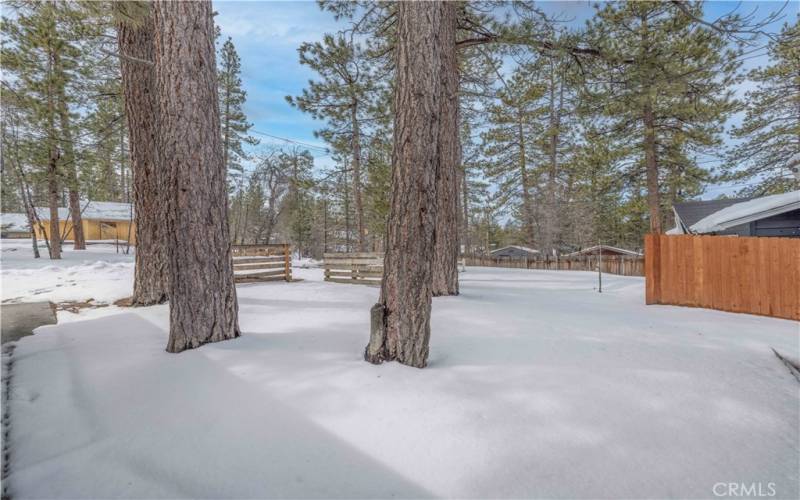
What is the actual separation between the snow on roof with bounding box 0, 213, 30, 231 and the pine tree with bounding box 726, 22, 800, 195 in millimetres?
41280

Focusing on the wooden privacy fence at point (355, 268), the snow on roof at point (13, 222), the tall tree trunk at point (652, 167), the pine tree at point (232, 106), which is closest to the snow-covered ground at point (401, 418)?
the wooden privacy fence at point (355, 268)

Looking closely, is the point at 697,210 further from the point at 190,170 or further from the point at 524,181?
the point at 190,170

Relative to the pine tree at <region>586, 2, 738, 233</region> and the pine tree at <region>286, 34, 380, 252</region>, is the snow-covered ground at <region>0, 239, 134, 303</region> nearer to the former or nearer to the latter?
the pine tree at <region>286, 34, 380, 252</region>

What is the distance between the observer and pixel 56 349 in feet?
9.63

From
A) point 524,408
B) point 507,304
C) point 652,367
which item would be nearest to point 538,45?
point 507,304

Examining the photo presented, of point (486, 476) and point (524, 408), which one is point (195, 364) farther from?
point (524, 408)

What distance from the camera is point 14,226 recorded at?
25.5 meters

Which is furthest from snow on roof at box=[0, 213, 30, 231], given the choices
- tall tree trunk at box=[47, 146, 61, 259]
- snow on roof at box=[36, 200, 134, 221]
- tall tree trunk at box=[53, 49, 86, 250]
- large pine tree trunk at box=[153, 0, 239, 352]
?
large pine tree trunk at box=[153, 0, 239, 352]

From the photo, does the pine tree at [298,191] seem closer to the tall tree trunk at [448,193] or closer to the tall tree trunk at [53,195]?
the tall tree trunk at [53,195]

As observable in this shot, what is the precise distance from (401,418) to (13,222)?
3832 cm

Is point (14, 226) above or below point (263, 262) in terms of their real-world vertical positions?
above

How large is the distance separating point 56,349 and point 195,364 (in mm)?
1562

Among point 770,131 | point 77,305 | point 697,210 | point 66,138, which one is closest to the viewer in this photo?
point 77,305

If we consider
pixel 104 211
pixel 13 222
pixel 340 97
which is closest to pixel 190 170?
pixel 340 97
